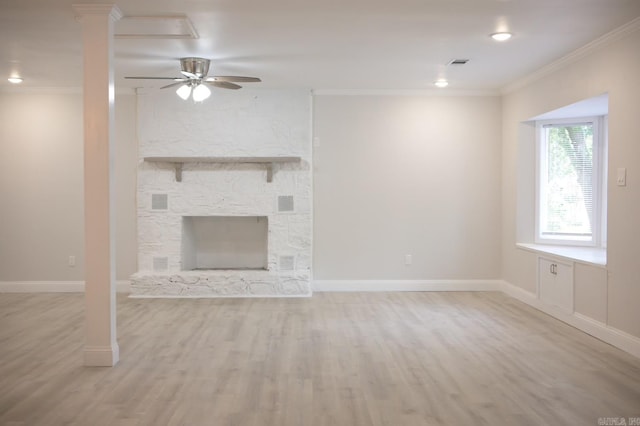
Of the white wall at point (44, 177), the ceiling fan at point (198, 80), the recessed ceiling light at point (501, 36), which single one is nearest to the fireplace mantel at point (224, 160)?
the white wall at point (44, 177)

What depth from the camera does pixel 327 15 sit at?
13.2 ft

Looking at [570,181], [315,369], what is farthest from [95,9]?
[570,181]

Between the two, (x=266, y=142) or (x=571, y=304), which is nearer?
(x=571, y=304)

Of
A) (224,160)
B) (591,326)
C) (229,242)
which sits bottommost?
(591,326)

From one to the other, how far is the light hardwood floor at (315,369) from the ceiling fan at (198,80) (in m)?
2.21

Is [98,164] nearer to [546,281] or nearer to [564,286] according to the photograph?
[564,286]

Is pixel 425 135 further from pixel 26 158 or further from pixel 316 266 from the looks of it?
pixel 26 158

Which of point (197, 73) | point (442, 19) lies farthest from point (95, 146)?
point (442, 19)

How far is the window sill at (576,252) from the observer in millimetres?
5039

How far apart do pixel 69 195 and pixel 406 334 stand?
4.69m

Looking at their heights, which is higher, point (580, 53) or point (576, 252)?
point (580, 53)

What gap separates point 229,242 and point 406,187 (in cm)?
246

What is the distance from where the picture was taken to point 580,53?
5020 mm

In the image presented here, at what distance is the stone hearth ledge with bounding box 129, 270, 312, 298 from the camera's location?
265 inches
